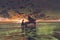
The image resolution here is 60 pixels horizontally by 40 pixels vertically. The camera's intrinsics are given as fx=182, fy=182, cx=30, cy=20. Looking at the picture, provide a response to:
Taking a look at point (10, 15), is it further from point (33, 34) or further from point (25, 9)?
point (33, 34)

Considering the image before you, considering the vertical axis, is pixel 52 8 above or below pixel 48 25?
above

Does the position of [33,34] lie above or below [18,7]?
below

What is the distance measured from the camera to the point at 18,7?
2.40 metres

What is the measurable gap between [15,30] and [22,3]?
0.37 meters

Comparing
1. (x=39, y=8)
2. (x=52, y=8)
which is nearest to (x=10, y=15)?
(x=39, y=8)

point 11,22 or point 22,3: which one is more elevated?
point 22,3

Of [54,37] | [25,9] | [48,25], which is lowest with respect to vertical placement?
[54,37]

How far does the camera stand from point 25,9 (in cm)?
239

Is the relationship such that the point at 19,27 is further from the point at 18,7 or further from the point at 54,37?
the point at 54,37

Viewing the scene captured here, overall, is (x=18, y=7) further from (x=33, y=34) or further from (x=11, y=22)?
(x=33, y=34)

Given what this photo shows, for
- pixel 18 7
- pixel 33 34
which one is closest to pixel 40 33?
pixel 33 34

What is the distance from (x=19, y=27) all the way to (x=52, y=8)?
502 millimetres

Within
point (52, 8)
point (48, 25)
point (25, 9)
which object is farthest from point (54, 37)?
point (25, 9)

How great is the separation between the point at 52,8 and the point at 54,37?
1.26 ft
